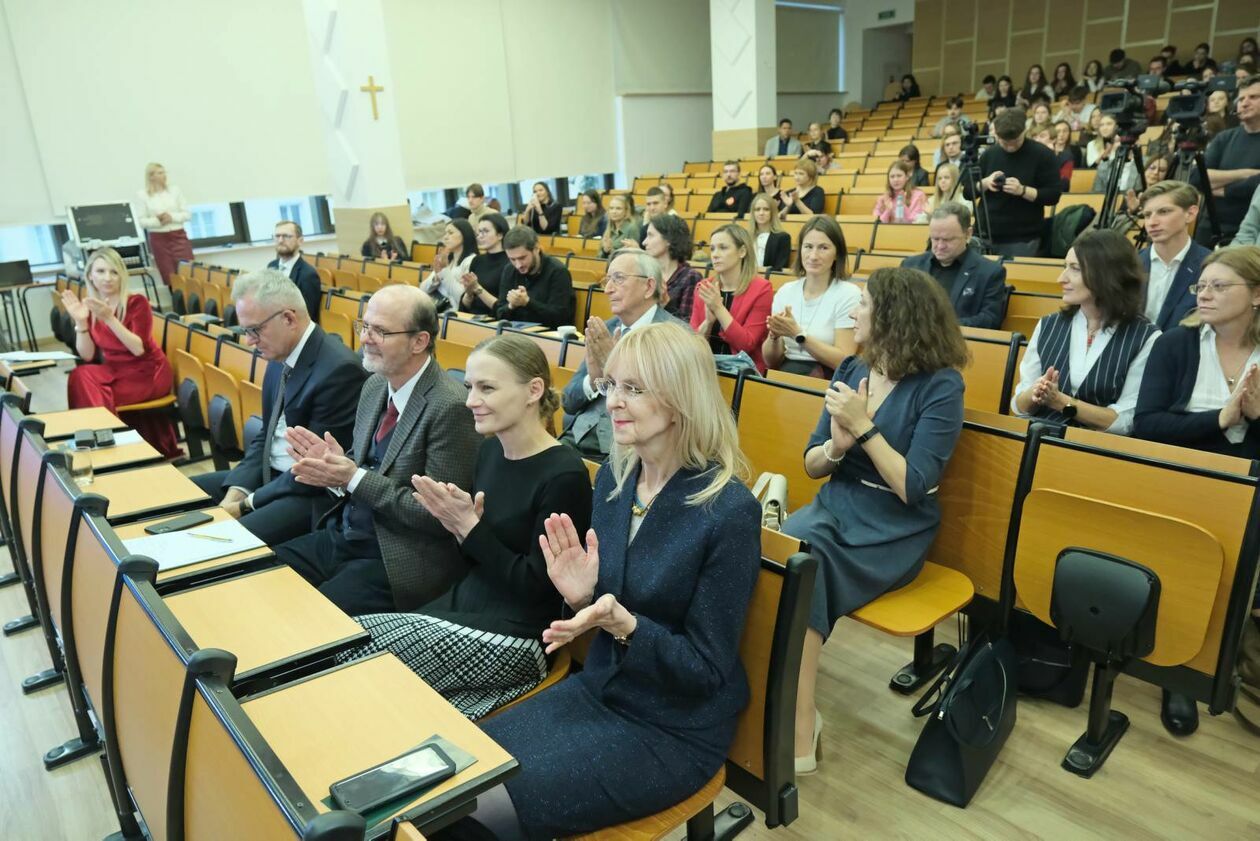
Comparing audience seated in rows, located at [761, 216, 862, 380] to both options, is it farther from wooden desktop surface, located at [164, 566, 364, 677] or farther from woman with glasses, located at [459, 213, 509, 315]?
woman with glasses, located at [459, 213, 509, 315]

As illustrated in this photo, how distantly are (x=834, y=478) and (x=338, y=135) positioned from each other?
335 inches

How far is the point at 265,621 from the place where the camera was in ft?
5.29

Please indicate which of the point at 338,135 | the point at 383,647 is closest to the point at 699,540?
the point at 383,647

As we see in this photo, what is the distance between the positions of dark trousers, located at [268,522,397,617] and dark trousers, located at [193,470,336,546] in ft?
0.51

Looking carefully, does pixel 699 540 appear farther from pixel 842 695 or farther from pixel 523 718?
pixel 842 695

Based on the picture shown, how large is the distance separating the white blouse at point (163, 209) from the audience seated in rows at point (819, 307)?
758 cm

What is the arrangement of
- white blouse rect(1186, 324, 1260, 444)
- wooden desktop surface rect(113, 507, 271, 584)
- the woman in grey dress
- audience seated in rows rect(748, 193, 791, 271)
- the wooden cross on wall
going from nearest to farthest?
wooden desktop surface rect(113, 507, 271, 584) → the woman in grey dress → white blouse rect(1186, 324, 1260, 444) → audience seated in rows rect(748, 193, 791, 271) → the wooden cross on wall

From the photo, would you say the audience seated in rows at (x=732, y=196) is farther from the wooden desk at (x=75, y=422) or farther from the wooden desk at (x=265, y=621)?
the wooden desk at (x=265, y=621)

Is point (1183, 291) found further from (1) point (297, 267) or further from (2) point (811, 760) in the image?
(1) point (297, 267)

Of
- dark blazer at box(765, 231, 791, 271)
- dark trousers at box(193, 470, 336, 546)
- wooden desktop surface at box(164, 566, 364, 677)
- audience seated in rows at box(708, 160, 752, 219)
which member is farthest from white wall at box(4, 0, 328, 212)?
wooden desktop surface at box(164, 566, 364, 677)

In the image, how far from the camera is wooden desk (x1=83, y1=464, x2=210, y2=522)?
222 centimetres

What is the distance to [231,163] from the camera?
9633mm

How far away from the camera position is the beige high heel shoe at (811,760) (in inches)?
78.1

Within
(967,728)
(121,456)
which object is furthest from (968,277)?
(121,456)
